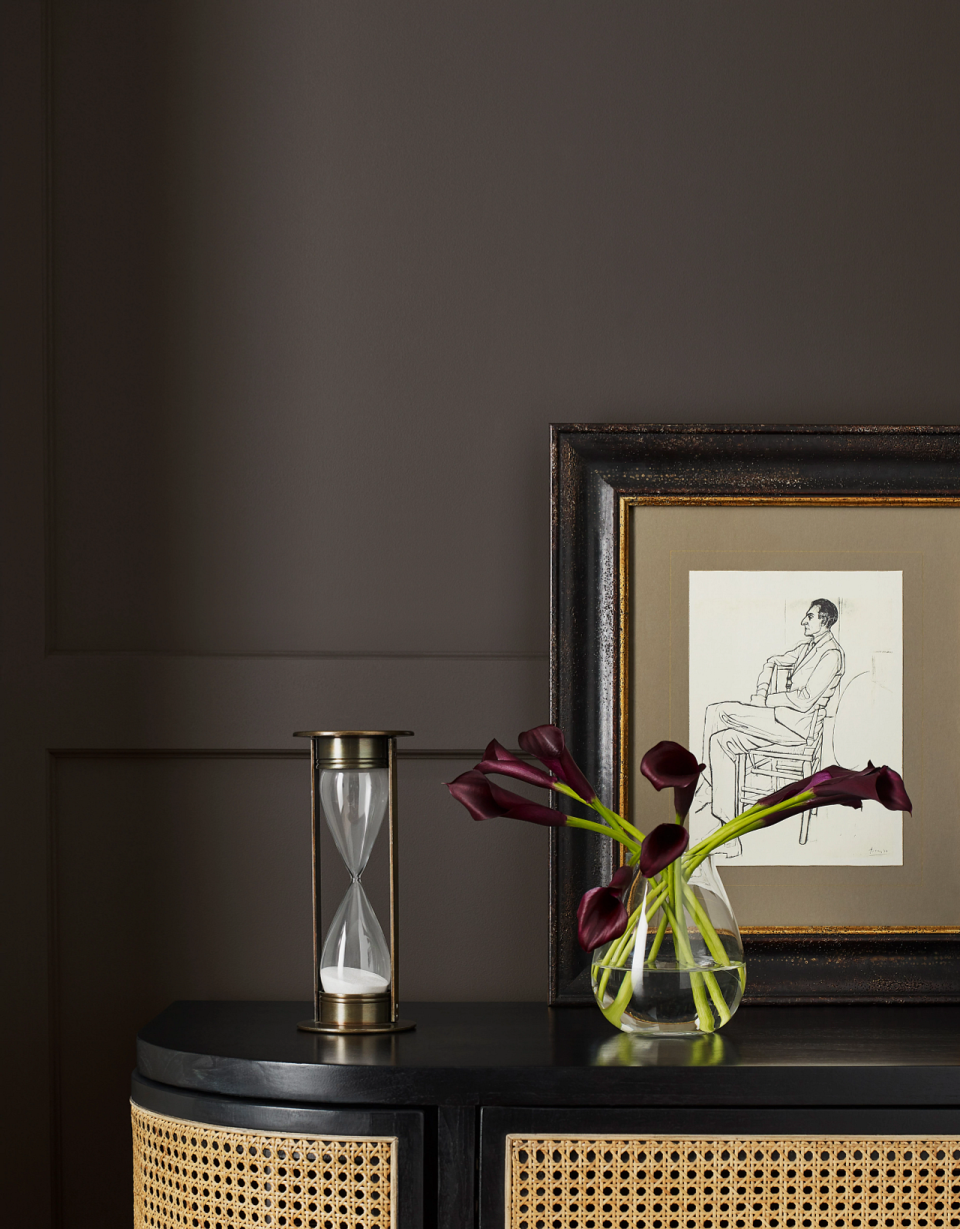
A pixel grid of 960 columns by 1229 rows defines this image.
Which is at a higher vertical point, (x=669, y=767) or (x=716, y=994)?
(x=669, y=767)

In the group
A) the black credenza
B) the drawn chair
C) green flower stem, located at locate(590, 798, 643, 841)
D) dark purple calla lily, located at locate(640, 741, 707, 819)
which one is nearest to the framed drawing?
the drawn chair

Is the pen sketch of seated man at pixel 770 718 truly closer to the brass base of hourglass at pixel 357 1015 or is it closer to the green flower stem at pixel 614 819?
the green flower stem at pixel 614 819

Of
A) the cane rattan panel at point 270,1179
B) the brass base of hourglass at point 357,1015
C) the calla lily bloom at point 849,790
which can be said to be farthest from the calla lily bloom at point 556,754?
the cane rattan panel at point 270,1179

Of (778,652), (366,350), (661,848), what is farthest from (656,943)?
(366,350)

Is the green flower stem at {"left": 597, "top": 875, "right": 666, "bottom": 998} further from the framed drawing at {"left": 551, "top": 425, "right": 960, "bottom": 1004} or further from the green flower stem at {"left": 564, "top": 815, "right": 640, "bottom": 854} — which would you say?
the framed drawing at {"left": 551, "top": 425, "right": 960, "bottom": 1004}

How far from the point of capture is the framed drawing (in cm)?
156

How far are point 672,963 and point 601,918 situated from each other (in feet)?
0.35

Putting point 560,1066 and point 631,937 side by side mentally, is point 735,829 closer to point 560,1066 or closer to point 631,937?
point 631,937

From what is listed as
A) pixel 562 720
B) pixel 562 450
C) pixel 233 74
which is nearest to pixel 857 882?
pixel 562 720

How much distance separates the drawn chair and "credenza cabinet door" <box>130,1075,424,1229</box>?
0.62m

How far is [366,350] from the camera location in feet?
5.37

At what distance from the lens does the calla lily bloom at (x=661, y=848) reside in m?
1.26

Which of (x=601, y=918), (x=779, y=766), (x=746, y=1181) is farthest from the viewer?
(x=779, y=766)

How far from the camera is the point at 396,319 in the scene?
5.38 ft
